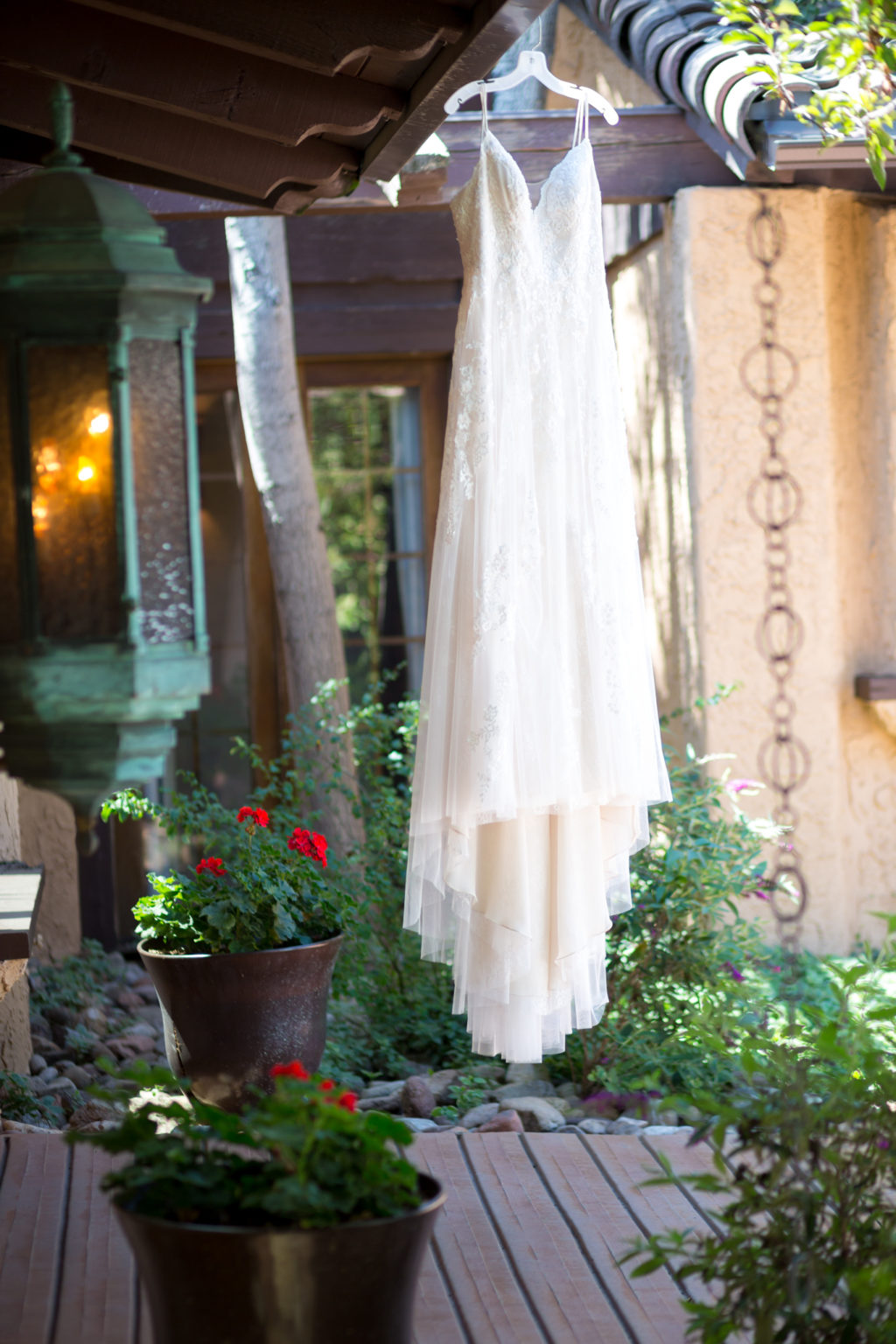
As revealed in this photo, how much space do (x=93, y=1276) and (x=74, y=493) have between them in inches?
56.5

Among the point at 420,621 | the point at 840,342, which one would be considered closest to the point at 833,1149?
the point at 840,342

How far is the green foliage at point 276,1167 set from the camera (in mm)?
1625

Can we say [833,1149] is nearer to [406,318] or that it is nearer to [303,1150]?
[303,1150]

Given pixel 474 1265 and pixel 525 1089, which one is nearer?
pixel 474 1265

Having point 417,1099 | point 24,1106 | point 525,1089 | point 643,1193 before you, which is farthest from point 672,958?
point 24,1106

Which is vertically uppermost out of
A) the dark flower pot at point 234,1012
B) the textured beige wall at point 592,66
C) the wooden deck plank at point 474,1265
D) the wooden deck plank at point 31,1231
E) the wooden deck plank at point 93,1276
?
Answer: the textured beige wall at point 592,66

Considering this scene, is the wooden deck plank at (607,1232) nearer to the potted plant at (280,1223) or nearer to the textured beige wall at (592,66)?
the potted plant at (280,1223)

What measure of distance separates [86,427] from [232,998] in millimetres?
1904

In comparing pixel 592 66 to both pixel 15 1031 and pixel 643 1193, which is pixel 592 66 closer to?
pixel 15 1031

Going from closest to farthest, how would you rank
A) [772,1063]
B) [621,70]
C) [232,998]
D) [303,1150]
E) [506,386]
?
1. [303,1150]
2. [772,1063]
3. [506,386]
4. [232,998]
5. [621,70]

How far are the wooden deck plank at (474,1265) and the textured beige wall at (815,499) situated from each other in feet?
7.05

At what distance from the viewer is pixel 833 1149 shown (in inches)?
68.1

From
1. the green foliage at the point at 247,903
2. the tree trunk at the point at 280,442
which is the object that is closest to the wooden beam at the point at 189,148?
the green foliage at the point at 247,903

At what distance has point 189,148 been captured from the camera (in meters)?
2.51
